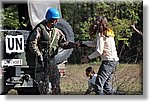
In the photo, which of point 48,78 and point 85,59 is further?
point 48,78

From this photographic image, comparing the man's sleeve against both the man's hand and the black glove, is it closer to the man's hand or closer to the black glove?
the man's hand

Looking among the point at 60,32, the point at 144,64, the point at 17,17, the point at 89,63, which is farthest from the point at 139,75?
the point at 17,17

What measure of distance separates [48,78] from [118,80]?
40.3 inches

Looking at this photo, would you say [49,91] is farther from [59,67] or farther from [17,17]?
[17,17]

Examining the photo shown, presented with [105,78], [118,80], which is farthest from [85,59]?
[118,80]

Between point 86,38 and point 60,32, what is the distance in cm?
39

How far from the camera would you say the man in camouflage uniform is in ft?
24.5

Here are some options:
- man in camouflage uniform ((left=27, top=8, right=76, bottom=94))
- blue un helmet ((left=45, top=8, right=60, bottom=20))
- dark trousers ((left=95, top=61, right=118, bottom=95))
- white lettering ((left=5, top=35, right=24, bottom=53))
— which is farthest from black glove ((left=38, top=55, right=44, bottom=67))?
dark trousers ((left=95, top=61, right=118, bottom=95))

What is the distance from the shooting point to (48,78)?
7.58m

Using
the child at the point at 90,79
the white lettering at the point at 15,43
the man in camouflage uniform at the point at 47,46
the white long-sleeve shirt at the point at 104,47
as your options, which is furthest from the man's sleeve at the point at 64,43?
the white lettering at the point at 15,43

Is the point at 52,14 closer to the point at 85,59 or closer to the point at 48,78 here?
the point at 85,59

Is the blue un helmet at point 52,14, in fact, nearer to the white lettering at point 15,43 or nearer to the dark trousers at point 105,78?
the white lettering at point 15,43

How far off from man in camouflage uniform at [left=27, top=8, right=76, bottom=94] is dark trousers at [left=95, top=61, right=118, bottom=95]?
547mm

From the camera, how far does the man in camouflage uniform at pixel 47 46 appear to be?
746cm
